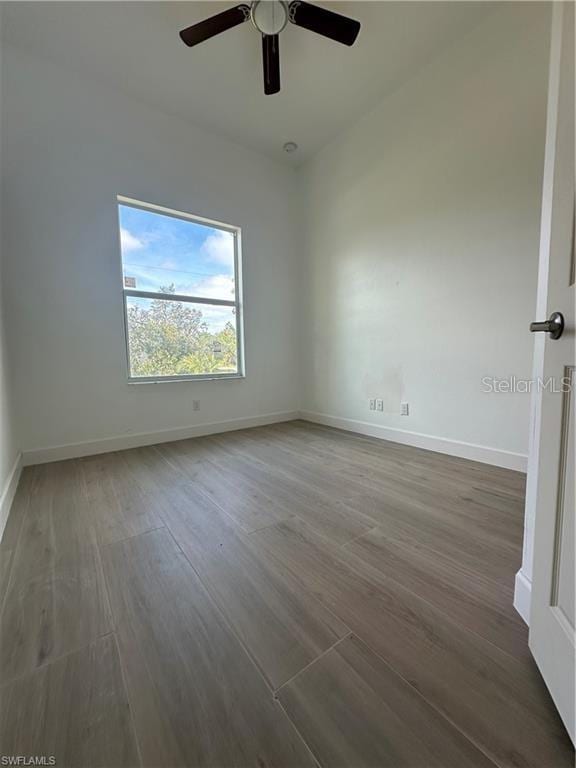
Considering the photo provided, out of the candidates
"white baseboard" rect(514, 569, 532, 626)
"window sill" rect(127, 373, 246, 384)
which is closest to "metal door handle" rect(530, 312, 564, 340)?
"white baseboard" rect(514, 569, 532, 626)

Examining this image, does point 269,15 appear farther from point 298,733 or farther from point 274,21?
point 298,733

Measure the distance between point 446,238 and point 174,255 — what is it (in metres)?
2.69

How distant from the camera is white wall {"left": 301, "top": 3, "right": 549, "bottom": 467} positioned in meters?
2.13

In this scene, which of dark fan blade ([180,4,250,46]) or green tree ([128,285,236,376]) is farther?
green tree ([128,285,236,376])

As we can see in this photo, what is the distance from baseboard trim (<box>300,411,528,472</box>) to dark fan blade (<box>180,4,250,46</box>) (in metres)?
3.36

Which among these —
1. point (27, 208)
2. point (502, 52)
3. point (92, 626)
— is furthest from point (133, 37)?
point (92, 626)

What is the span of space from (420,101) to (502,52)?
0.63 meters

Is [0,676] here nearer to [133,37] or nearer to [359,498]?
[359,498]

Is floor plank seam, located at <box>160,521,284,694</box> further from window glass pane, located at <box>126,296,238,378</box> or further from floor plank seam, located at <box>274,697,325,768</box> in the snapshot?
window glass pane, located at <box>126,296,238,378</box>

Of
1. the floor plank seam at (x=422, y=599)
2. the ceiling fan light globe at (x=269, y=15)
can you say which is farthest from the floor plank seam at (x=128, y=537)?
the ceiling fan light globe at (x=269, y=15)

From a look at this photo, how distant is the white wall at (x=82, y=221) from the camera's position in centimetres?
240

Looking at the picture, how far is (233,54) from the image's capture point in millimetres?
2402

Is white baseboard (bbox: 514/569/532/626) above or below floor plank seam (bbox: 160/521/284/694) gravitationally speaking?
above

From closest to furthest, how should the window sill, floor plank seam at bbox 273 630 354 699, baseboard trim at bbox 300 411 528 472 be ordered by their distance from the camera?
floor plank seam at bbox 273 630 354 699 → baseboard trim at bbox 300 411 528 472 → the window sill
